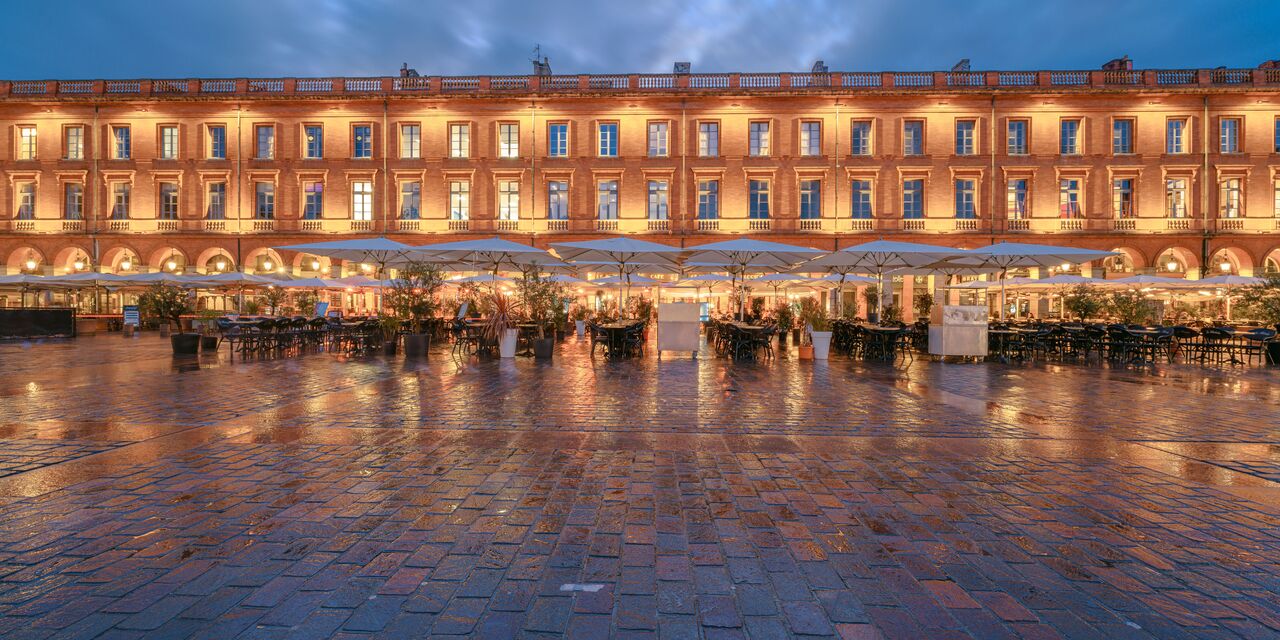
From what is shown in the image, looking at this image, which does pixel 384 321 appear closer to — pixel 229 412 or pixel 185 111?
pixel 229 412

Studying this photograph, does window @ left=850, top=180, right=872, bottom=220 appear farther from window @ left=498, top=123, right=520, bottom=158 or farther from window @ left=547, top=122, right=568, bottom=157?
window @ left=498, top=123, right=520, bottom=158

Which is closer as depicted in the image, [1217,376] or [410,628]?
[410,628]

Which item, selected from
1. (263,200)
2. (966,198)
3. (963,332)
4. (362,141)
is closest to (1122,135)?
(966,198)

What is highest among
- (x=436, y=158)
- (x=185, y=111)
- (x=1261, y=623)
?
(x=185, y=111)

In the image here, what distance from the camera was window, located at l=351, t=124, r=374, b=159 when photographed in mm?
29125

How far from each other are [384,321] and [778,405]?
32.1ft

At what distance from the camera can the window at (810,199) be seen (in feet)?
93.0

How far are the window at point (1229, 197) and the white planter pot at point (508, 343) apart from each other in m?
31.5

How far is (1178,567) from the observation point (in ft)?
9.14

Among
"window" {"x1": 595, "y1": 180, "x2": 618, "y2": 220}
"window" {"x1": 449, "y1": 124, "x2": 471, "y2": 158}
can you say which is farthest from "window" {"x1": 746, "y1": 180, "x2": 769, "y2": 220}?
"window" {"x1": 449, "y1": 124, "x2": 471, "y2": 158}

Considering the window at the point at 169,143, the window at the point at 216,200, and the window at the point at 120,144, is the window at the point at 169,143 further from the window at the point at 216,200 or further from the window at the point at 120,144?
the window at the point at 216,200

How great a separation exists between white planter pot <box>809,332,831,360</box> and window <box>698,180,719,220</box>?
1570 cm

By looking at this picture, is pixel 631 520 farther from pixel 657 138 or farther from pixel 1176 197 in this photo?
pixel 1176 197

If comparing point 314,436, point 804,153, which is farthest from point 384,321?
point 804,153
